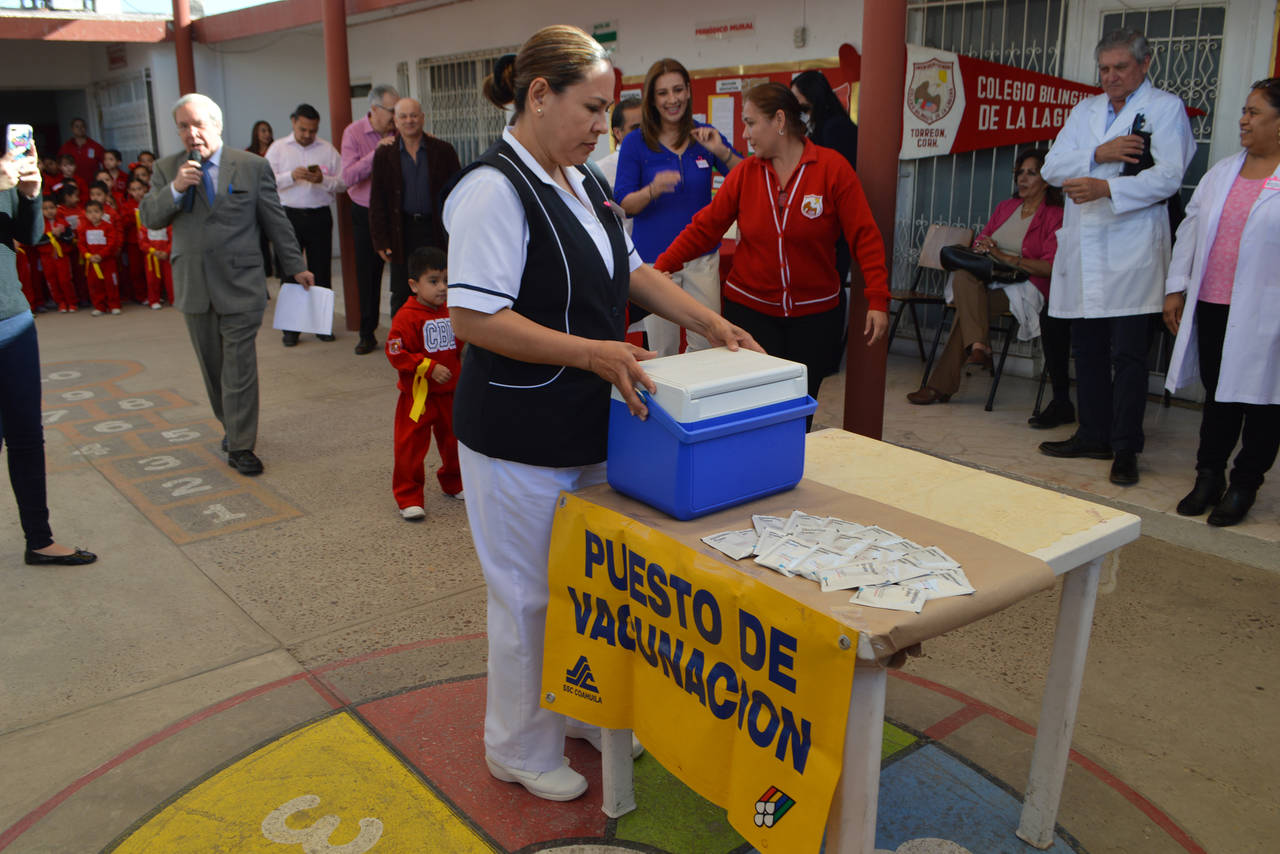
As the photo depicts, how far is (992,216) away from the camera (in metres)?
6.04

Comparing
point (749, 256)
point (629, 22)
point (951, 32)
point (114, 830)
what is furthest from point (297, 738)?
point (629, 22)

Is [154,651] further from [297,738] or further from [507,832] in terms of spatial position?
[507,832]

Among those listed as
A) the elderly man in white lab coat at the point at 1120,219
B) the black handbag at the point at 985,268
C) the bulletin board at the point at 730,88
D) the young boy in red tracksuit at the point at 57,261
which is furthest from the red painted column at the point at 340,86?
the elderly man in white lab coat at the point at 1120,219

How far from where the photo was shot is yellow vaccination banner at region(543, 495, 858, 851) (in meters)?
1.72

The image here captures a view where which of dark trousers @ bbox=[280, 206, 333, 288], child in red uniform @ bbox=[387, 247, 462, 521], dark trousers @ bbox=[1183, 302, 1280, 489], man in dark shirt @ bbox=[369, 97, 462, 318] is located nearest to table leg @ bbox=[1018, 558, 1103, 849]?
dark trousers @ bbox=[1183, 302, 1280, 489]

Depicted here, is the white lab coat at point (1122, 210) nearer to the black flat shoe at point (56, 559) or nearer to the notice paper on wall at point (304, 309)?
the notice paper on wall at point (304, 309)

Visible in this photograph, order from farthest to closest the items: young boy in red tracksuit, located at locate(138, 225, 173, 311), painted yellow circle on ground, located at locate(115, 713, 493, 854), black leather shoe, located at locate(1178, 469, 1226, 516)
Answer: young boy in red tracksuit, located at locate(138, 225, 173, 311)
black leather shoe, located at locate(1178, 469, 1226, 516)
painted yellow circle on ground, located at locate(115, 713, 493, 854)

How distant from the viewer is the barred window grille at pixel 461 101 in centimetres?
1049

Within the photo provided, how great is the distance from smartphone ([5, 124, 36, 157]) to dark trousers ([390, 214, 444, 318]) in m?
3.41

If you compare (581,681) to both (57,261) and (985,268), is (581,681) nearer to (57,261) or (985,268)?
(985,268)

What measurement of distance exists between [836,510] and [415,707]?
1444 millimetres

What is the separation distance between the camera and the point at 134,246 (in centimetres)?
1022

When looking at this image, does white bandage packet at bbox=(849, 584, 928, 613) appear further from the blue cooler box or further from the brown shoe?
the brown shoe

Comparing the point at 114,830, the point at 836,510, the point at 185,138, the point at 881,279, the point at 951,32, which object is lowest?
the point at 114,830
